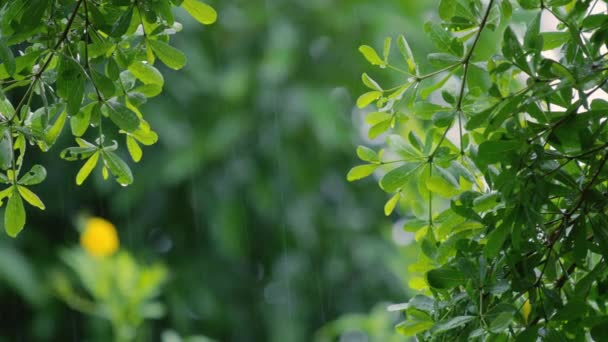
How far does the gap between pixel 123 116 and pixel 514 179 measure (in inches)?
9.1

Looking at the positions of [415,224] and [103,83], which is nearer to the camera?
[103,83]

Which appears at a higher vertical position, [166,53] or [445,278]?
[166,53]

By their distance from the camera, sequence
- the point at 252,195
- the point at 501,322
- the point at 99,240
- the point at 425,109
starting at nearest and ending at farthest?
the point at 501,322 < the point at 425,109 < the point at 99,240 < the point at 252,195

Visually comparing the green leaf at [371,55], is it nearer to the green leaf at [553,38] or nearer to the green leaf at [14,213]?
the green leaf at [553,38]

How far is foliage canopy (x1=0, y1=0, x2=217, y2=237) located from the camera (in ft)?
1.51

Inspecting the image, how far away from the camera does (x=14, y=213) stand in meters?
0.48

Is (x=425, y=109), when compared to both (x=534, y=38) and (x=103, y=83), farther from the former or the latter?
(x=103, y=83)

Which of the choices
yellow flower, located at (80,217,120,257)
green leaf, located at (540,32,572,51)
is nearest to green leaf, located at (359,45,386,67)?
green leaf, located at (540,32,572,51)

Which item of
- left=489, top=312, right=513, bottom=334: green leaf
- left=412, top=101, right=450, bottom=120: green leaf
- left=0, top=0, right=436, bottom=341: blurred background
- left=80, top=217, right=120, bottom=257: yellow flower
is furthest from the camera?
left=0, top=0, right=436, bottom=341: blurred background

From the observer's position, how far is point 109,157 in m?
0.49

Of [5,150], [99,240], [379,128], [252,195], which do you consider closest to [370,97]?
[379,128]

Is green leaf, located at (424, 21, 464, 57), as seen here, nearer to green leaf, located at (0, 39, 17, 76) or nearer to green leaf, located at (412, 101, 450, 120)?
green leaf, located at (412, 101, 450, 120)

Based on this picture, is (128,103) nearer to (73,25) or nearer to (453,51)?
(73,25)

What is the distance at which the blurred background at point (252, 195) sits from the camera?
3.11 m
